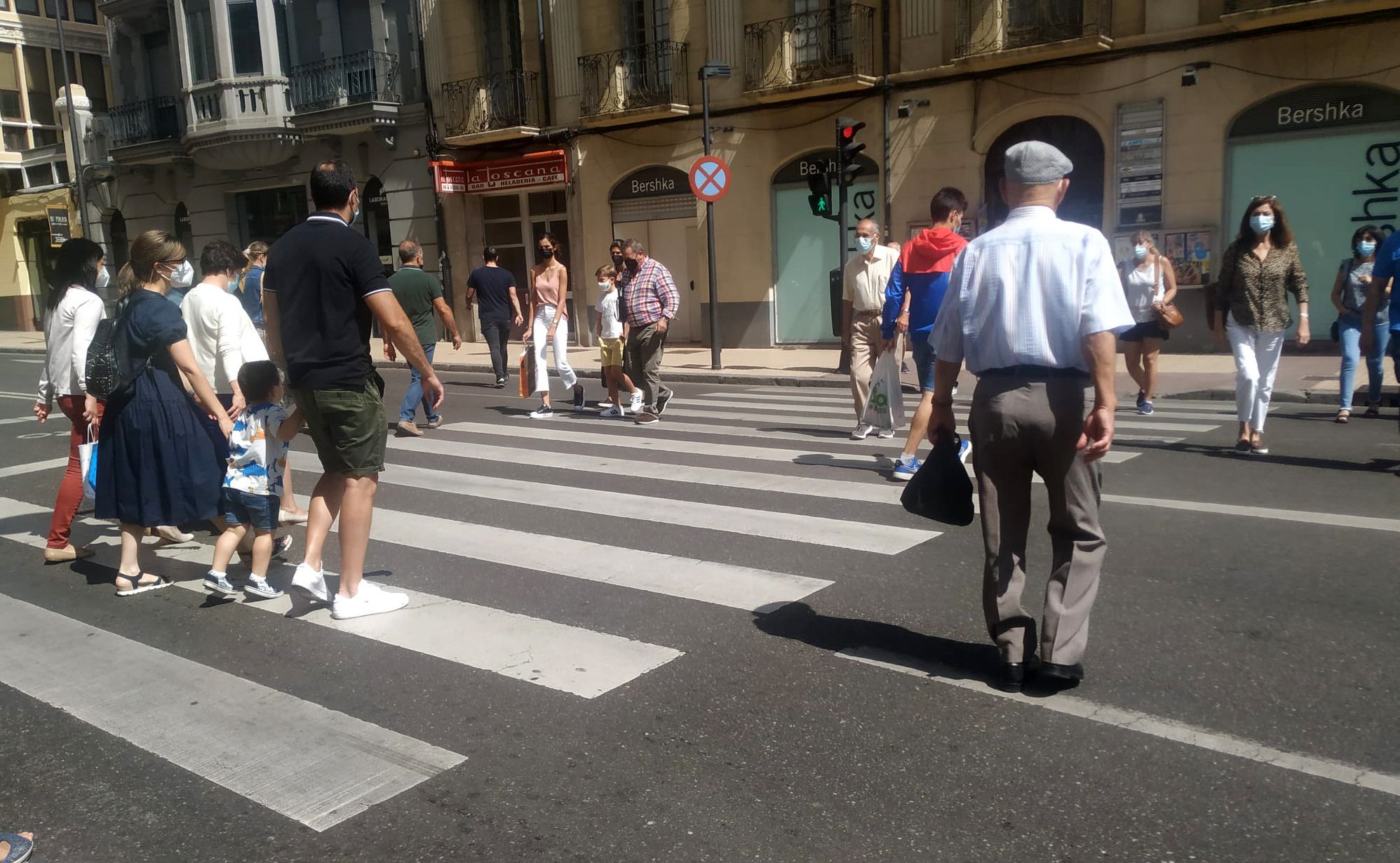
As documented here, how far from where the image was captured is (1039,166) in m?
3.82

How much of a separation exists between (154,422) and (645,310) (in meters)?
5.95

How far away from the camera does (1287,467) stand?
7.75 meters

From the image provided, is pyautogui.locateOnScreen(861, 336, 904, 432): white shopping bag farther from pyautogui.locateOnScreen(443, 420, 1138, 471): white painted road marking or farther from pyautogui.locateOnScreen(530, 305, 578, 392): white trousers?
pyautogui.locateOnScreen(530, 305, 578, 392): white trousers

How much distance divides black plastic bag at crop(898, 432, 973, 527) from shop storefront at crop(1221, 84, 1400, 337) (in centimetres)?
1353

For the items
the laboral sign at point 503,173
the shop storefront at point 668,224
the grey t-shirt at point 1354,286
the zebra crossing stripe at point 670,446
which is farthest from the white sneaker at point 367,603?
the laboral sign at point 503,173

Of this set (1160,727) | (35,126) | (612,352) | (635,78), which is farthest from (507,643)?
(35,126)

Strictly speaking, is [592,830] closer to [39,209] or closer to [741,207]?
[741,207]

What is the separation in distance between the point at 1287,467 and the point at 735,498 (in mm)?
3877

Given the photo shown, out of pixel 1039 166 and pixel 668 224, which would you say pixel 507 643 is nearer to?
pixel 1039 166

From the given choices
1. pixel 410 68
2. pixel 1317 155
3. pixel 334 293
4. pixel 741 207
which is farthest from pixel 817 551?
pixel 410 68

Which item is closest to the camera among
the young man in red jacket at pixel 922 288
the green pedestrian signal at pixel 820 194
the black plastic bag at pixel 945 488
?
the black plastic bag at pixel 945 488

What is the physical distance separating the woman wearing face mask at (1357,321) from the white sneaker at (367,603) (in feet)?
27.7

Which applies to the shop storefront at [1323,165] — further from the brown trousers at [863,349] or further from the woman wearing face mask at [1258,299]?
the brown trousers at [863,349]

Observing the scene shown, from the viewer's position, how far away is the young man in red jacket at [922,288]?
7.29 metres
